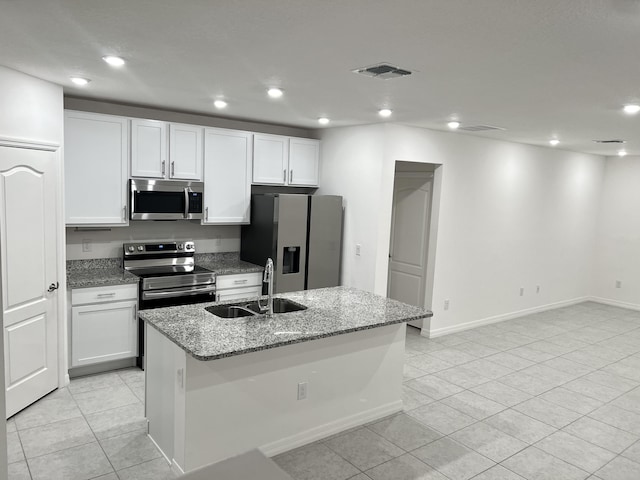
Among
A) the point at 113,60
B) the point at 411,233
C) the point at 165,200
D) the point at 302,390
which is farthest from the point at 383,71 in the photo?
the point at 411,233

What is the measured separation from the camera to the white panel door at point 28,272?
11.1 feet

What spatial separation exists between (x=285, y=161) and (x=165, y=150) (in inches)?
56.1

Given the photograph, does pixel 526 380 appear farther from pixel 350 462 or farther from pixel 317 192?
pixel 317 192

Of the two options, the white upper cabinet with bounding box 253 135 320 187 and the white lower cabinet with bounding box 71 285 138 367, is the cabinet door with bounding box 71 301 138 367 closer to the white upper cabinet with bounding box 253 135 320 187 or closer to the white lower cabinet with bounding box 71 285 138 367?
the white lower cabinet with bounding box 71 285 138 367

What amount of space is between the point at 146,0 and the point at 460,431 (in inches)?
134

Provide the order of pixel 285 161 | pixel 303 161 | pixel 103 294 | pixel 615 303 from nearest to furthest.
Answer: pixel 103 294 < pixel 285 161 < pixel 303 161 < pixel 615 303

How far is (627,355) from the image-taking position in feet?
18.4

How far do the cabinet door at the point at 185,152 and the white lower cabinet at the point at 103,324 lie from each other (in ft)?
4.06

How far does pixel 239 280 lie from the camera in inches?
200

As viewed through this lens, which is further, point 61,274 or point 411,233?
point 411,233

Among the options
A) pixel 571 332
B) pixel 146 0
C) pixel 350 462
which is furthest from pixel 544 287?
pixel 146 0

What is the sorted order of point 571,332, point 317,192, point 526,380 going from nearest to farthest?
point 526,380 < point 317,192 < point 571,332

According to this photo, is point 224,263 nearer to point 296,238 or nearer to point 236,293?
point 236,293

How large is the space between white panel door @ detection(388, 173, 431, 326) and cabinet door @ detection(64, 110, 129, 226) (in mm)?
3460
